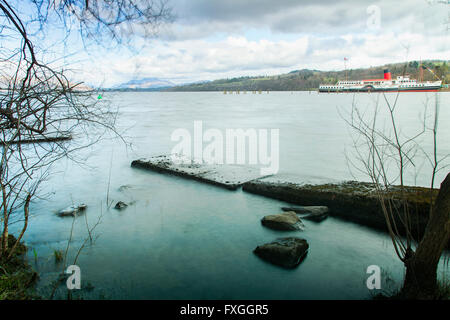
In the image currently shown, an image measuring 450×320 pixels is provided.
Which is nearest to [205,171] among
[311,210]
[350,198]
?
[311,210]

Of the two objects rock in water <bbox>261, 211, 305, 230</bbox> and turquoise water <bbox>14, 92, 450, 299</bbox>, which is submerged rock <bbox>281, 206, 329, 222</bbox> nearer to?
turquoise water <bbox>14, 92, 450, 299</bbox>

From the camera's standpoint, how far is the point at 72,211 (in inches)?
311

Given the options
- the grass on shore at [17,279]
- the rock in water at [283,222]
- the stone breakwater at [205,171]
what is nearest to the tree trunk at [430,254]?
the rock in water at [283,222]

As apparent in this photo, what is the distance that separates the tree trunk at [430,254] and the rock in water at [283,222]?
2.83 metres

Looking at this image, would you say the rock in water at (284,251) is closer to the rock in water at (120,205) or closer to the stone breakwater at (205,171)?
the stone breakwater at (205,171)

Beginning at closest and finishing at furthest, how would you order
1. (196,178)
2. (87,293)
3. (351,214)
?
(87,293) → (351,214) → (196,178)

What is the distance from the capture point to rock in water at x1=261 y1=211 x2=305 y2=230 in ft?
22.6

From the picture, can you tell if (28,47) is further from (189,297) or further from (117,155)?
(117,155)

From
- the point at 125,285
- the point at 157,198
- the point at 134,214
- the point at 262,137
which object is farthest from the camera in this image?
the point at 262,137

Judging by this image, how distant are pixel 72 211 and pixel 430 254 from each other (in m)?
7.51

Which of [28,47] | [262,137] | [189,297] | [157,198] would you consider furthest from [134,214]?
[262,137]

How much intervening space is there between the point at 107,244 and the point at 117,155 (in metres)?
9.29

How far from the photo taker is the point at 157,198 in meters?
9.04

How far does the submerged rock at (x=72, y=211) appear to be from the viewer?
25.5 feet
